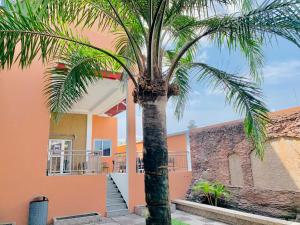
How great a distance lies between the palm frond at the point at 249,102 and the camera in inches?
240

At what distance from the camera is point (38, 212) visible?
7844 millimetres

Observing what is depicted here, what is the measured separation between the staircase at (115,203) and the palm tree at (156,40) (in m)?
5.54

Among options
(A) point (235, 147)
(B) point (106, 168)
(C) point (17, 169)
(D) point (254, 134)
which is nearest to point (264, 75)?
(D) point (254, 134)

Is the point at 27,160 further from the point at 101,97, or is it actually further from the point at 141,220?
the point at 101,97

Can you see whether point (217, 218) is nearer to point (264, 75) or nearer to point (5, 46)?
point (264, 75)

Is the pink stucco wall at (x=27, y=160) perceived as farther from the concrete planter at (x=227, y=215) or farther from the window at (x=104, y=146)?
the window at (x=104, y=146)

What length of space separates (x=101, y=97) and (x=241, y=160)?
832cm

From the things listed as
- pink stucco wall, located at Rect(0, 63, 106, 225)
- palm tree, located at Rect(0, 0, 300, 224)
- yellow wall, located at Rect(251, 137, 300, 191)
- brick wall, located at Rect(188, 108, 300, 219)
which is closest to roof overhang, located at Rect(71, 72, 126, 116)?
pink stucco wall, located at Rect(0, 63, 106, 225)

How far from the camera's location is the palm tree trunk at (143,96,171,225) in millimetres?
4406

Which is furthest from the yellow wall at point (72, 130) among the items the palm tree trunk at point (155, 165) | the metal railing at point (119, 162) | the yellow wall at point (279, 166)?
the palm tree trunk at point (155, 165)

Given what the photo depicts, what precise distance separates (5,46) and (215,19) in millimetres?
4341

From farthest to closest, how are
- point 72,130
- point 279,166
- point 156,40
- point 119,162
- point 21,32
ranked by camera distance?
point 119,162, point 72,130, point 279,166, point 156,40, point 21,32

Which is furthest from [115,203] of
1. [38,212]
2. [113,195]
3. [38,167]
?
[38,167]

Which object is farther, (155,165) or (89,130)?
(89,130)
